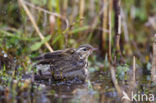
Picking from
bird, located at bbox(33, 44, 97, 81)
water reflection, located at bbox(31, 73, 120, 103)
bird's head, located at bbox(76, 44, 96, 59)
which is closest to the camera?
water reflection, located at bbox(31, 73, 120, 103)

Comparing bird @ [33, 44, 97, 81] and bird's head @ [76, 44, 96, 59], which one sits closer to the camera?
bird @ [33, 44, 97, 81]

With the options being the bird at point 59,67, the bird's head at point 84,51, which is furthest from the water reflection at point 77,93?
the bird's head at point 84,51

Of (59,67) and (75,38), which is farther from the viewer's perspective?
(75,38)

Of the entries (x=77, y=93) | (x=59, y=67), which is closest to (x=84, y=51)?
(x=59, y=67)

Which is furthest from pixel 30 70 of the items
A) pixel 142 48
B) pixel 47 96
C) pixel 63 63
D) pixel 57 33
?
pixel 142 48

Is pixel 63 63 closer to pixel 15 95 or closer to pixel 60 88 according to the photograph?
pixel 60 88

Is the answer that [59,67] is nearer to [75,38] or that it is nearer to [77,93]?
[77,93]

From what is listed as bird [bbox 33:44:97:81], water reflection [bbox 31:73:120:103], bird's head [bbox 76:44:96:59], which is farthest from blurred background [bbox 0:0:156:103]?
bird's head [bbox 76:44:96:59]

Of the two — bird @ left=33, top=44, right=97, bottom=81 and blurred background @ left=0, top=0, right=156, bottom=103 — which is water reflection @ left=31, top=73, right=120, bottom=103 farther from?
bird @ left=33, top=44, right=97, bottom=81
